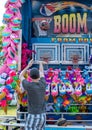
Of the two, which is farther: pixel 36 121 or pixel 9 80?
pixel 9 80

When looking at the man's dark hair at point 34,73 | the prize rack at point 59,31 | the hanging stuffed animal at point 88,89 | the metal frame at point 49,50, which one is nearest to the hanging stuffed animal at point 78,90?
the hanging stuffed animal at point 88,89

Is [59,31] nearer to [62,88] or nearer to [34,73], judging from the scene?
[62,88]

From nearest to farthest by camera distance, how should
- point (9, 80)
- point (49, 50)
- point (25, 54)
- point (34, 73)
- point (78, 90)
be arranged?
1. point (34, 73)
2. point (9, 80)
3. point (78, 90)
4. point (25, 54)
5. point (49, 50)

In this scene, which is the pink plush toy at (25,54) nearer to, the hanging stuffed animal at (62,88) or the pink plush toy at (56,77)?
the pink plush toy at (56,77)

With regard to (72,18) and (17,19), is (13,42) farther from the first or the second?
(72,18)

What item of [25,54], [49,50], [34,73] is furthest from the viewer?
[49,50]

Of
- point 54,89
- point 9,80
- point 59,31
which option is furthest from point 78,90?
point 59,31

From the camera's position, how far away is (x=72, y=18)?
25.6 ft

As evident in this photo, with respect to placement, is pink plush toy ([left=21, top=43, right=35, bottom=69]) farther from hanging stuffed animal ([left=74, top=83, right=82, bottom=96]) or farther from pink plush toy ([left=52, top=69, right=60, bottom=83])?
hanging stuffed animal ([left=74, top=83, right=82, bottom=96])

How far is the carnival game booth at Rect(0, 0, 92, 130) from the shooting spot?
6855mm

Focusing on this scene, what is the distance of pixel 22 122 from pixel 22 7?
6.86 feet

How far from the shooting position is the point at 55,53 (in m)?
7.79

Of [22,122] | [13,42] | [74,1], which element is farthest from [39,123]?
[74,1]

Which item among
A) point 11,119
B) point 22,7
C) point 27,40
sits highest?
point 22,7
